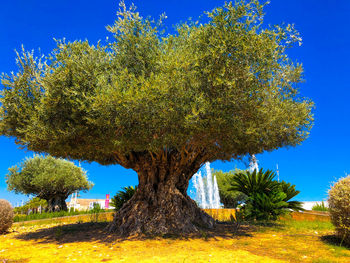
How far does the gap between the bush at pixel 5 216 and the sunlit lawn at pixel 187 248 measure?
3553 mm

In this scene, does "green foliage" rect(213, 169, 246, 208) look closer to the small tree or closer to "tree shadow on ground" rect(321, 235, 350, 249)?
the small tree

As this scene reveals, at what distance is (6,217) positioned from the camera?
15.5 metres

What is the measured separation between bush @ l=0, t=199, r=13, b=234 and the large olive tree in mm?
5125

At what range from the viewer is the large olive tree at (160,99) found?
9734mm

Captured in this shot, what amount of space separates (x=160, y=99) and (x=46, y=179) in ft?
107

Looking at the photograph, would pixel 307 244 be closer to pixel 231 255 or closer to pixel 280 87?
pixel 231 255

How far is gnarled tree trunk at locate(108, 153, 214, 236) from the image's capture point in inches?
488

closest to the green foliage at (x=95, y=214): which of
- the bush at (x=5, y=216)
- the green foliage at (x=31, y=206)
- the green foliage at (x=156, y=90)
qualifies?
the bush at (x=5, y=216)

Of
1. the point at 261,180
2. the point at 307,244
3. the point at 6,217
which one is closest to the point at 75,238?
the point at 6,217

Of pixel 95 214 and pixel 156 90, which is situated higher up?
pixel 156 90

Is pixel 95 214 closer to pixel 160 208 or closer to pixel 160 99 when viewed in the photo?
pixel 160 208

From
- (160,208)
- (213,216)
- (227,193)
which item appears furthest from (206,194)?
(160,208)

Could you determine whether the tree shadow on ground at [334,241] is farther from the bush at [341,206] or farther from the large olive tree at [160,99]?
the large olive tree at [160,99]

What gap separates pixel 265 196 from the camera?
16594mm
